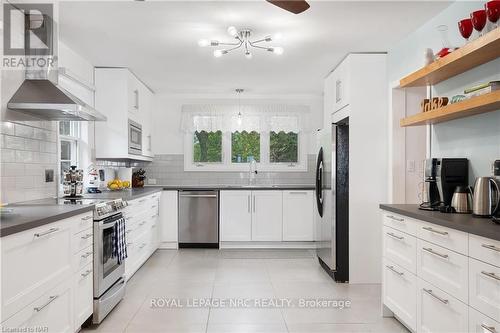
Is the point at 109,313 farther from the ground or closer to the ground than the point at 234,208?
closer to the ground

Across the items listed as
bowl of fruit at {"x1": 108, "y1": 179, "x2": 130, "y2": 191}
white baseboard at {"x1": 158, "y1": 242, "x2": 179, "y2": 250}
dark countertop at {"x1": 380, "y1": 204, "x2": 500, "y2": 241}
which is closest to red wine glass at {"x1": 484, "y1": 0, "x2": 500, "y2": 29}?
dark countertop at {"x1": 380, "y1": 204, "x2": 500, "y2": 241}

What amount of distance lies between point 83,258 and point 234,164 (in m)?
3.97

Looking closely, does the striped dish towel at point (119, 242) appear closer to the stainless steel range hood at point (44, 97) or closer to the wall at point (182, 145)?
the stainless steel range hood at point (44, 97)

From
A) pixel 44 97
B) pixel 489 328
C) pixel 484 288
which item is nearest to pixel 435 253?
pixel 484 288

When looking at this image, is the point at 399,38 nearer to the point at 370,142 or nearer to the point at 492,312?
the point at 370,142

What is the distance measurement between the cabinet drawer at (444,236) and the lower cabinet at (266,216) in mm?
3359

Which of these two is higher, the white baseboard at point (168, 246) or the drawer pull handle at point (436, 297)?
the drawer pull handle at point (436, 297)

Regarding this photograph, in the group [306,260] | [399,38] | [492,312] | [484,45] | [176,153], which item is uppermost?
[399,38]

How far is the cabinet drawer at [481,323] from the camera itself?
172cm

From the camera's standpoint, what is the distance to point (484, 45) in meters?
2.10

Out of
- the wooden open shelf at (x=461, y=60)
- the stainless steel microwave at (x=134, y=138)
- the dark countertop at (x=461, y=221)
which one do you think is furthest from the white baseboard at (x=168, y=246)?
the wooden open shelf at (x=461, y=60)

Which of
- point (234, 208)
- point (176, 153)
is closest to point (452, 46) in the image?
point (234, 208)

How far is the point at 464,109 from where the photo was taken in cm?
232

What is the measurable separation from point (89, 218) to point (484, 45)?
2772 mm
